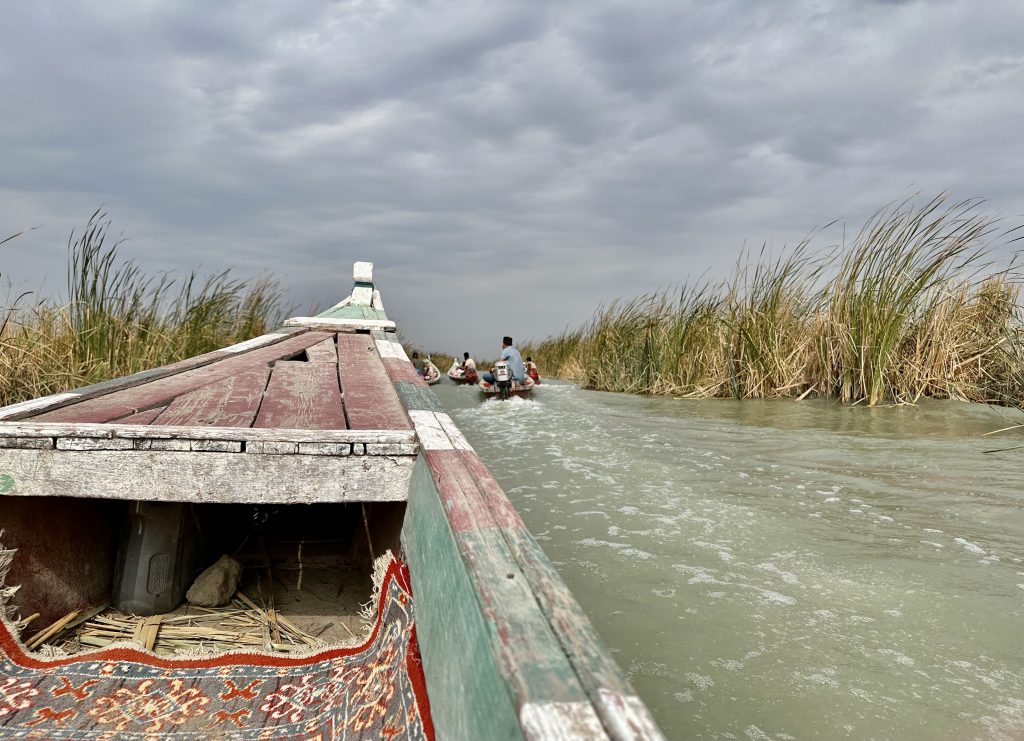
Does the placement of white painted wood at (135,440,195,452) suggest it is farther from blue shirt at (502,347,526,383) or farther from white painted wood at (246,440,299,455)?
blue shirt at (502,347,526,383)

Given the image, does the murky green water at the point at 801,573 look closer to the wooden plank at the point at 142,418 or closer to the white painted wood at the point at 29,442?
Result: the wooden plank at the point at 142,418

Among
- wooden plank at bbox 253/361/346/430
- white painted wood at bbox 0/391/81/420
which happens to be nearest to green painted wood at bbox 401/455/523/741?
wooden plank at bbox 253/361/346/430

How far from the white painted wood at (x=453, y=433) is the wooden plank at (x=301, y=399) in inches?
12.1

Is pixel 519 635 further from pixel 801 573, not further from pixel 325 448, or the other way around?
pixel 801 573

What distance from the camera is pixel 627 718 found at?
682mm

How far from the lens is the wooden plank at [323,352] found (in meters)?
3.96

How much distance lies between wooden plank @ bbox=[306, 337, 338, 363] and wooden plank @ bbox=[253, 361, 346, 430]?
1.56 ft

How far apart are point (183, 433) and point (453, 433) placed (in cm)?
73

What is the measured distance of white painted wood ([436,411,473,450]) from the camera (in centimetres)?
176

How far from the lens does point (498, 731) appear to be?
0.78 meters

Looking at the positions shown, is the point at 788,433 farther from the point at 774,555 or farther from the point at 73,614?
the point at 73,614

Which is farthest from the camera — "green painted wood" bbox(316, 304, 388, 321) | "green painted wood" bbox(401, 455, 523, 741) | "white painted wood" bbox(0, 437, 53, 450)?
"green painted wood" bbox(316, 304, 388, 321)

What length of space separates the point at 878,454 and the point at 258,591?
4.23 metres

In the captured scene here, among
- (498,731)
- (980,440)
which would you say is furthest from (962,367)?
(498,731)
